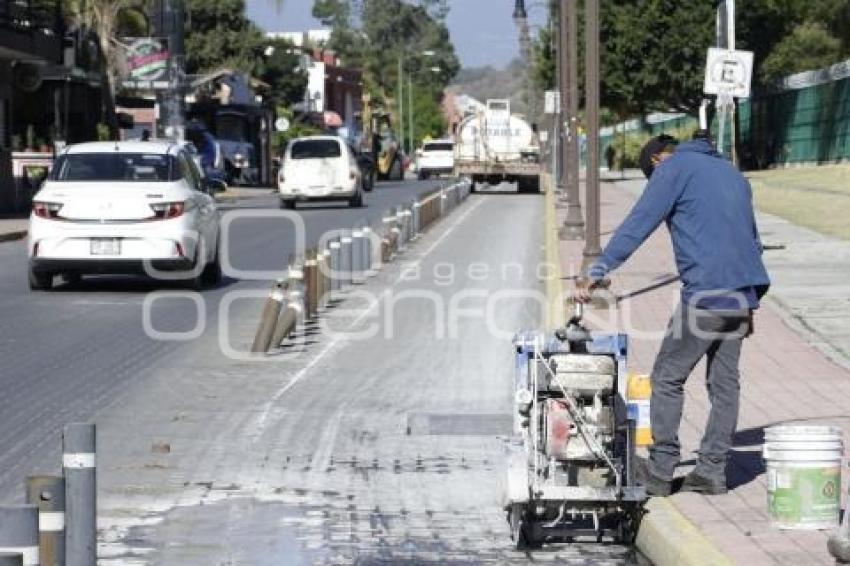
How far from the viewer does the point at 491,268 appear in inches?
1072

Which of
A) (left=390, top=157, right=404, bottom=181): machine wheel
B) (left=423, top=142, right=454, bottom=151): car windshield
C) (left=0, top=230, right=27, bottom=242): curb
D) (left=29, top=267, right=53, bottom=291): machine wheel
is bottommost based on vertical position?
(left=390, top=157, right=404, bottom=181): machine wheel

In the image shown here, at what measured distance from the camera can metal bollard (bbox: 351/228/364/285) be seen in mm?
24578

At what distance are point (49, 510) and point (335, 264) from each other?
16.8 meters

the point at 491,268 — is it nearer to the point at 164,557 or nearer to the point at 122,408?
the point at 122,408

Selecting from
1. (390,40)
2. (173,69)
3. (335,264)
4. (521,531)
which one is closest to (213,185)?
(335,264)

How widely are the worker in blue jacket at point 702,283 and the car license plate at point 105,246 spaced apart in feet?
→ 42.7

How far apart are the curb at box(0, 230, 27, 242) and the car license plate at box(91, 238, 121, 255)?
14.5m

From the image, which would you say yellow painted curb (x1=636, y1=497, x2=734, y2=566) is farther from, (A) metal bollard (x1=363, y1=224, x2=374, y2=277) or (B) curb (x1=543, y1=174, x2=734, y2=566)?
(A) metal bollard (x1=363, y1=224, x2=374, y2=277)

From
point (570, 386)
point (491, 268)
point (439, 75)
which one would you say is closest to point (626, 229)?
point (570, 386)

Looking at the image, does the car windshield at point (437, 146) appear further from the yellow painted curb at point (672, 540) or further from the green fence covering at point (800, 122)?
the yellow painted curb at point (672, 540)

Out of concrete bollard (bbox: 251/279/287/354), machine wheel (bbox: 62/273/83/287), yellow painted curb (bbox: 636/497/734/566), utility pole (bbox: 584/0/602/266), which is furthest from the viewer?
machine wheel (bbox: 62/273/83/287)

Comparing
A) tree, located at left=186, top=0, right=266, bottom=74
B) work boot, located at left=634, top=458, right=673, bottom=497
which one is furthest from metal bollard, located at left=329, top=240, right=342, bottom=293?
tree, located at left=186, top=0, right=266, bottom=74

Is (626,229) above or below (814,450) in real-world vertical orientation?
above

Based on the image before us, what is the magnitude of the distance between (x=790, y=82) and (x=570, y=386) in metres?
54.0
